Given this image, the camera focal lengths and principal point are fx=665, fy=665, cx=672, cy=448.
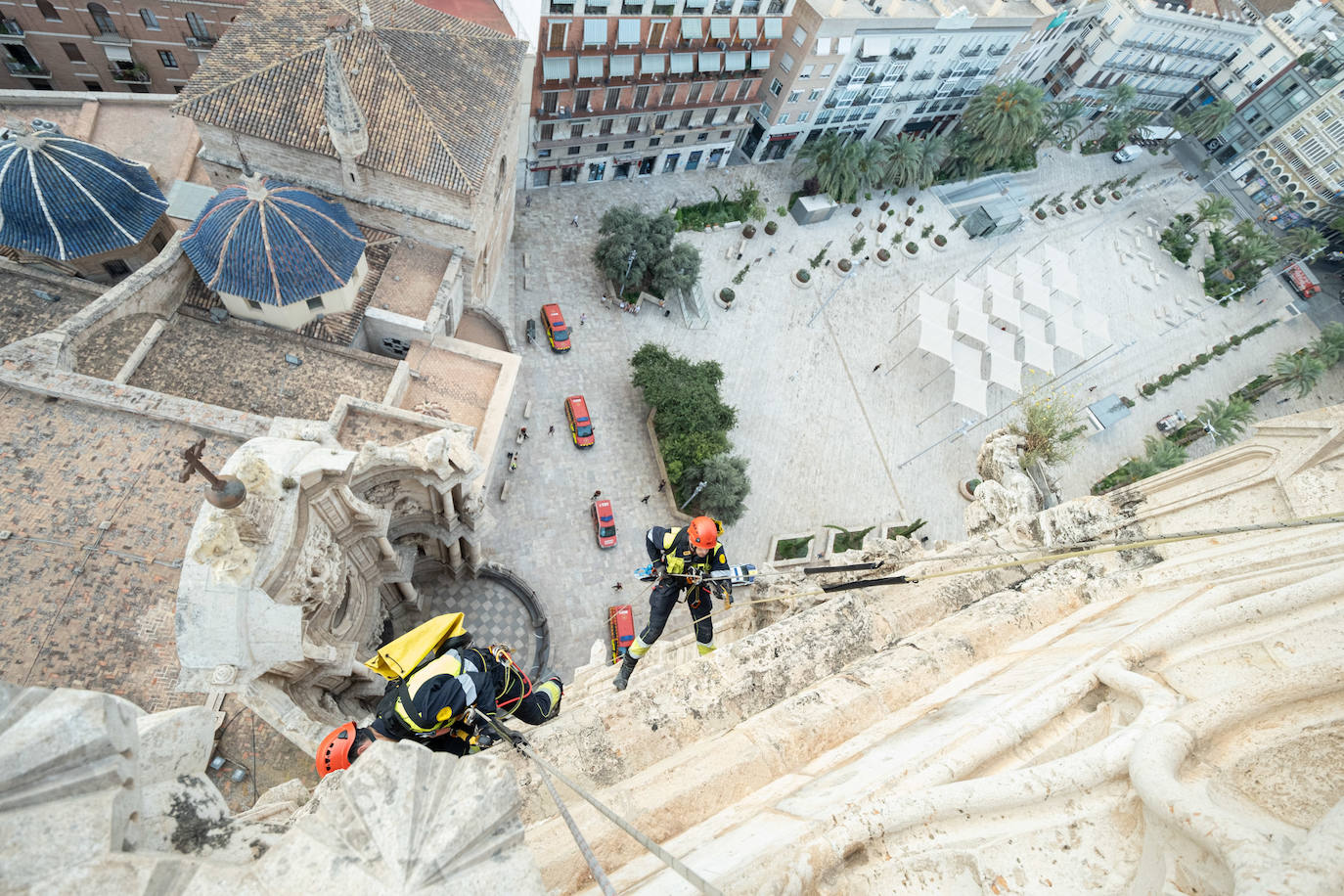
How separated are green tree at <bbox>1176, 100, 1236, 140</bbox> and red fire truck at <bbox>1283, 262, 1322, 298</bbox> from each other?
12845 mm

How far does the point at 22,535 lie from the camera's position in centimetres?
1215

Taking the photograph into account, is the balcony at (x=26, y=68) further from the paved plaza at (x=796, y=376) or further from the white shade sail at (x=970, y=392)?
the white shade sail at (x=970, y=392)

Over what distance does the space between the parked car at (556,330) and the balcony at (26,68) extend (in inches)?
850

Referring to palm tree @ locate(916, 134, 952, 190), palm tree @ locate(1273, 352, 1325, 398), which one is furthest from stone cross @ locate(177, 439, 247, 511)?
palm tree @ locate(1273, 352, 1325, 398)

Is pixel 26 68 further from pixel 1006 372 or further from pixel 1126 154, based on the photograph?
pixel 1126 154

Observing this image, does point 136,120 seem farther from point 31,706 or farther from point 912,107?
point 912,107

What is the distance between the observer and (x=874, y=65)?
3834 centimetres

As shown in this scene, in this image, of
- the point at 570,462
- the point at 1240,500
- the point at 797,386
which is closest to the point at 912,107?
the point at 797,386

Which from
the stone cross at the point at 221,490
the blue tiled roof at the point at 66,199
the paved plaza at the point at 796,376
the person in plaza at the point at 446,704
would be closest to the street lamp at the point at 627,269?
the paved plaza at the point at 796,376

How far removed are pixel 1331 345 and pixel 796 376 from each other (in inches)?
1391

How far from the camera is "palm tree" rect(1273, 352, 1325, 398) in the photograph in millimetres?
37531

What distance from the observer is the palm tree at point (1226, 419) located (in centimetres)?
3400

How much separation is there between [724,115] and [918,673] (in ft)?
122

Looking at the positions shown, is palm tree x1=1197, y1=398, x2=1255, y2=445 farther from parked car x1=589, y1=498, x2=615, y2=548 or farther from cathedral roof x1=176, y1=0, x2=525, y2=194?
cathedral roof x1=176, y1=0, x2=525, y2=194
